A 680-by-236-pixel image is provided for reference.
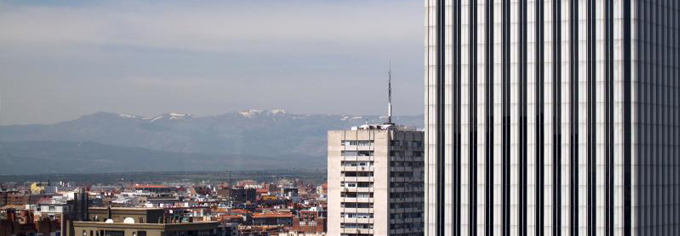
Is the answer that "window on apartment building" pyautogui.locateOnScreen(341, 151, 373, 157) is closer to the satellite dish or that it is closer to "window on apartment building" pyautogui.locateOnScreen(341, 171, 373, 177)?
"window on apartment building" pyautogui.locateOnScreen(341, 171, 373, 177)

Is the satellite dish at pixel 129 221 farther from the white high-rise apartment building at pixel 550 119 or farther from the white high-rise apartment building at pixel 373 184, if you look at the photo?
the white high-rise apartment building at pixel 550 119

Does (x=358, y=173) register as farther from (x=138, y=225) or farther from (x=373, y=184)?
(x=138, y=225)

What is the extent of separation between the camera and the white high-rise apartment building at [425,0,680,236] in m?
58.2

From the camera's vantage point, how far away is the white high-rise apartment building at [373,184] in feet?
370

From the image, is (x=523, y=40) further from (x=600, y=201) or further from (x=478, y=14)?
(x=600, y=201)

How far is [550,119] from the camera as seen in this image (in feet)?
193

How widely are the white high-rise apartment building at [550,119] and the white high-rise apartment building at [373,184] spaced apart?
51178 millimetres

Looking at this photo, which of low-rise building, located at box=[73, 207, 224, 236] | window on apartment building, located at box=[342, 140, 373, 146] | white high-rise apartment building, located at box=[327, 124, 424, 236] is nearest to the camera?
white high-rise apartment building, located at box=[327, 124, 424, 236]

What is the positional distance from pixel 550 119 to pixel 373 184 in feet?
180

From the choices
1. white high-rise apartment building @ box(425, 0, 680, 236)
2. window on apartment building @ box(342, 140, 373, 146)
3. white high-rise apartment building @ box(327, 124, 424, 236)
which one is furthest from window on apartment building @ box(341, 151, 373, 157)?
white high-rise apartment building @ box(425, 0, 680, 236)

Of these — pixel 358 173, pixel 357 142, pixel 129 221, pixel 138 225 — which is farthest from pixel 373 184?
pixel 129 221

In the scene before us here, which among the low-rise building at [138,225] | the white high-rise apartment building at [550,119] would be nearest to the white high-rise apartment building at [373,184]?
the low-rise building at [138,225]

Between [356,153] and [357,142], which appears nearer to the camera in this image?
[357,142]

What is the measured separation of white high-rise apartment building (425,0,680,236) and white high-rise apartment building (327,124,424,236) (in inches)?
2015
